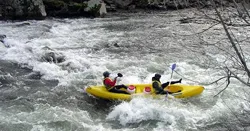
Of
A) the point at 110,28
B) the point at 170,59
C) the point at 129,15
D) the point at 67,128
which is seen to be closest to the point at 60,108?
the point at 67,128

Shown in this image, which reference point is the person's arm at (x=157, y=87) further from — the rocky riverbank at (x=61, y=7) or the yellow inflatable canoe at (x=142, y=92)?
the rocky riverbank at (x=61, y=7)

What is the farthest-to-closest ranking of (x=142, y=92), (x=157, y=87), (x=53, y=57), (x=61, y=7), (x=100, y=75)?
(x=61, y=7) < (x=53, y=57) < (x=100, y=75) < (x=142, y=92) < (x=157, y=87)

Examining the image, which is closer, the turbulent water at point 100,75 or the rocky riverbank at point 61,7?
the turbulent water at point 100,75

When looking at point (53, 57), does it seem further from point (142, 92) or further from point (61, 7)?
point (61, 7)

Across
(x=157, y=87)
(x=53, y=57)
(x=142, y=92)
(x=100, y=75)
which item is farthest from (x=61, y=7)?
(x=157, y=87)

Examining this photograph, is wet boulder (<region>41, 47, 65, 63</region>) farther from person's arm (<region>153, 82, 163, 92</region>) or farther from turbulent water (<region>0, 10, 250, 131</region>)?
person's arm (<region>153, 82, 163, 92</region>)

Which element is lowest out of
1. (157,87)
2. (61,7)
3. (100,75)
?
(100,75)

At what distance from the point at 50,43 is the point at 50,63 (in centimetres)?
258

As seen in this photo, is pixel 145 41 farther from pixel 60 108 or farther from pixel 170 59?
pixel 60 108

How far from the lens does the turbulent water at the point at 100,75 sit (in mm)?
7137

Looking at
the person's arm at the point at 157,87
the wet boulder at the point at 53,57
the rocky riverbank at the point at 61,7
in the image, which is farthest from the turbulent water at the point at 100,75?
the rocky riverbank at the point at 61,7

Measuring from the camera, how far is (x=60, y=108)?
7.68 m

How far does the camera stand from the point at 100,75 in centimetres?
975

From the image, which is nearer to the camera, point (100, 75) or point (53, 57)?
point (100, 75)
